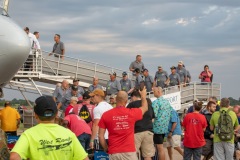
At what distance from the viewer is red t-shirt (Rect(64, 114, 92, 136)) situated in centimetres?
1171

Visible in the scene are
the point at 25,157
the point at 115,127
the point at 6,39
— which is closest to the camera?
the point at 25,157

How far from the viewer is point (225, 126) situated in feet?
41.3

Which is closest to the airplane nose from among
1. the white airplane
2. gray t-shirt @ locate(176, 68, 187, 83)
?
the white airplane

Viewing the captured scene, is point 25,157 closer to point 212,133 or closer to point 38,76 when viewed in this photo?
point 212,133

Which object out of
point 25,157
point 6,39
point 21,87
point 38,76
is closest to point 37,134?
point 25,157

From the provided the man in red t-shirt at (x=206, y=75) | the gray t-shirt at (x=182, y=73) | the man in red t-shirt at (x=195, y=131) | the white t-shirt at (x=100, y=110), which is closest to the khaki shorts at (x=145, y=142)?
the white t-shirt at (x=100, y=110)

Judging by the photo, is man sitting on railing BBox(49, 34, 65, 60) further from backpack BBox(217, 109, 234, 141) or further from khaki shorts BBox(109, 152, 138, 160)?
khaki shorts BBox(109, 152, 138, 160)

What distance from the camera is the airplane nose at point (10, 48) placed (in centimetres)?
1247

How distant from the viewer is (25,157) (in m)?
5.02

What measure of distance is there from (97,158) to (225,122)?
11.7 feet

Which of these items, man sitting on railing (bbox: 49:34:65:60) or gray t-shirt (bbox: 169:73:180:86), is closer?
man sitting on railing (bbox: 49:34:65:60)

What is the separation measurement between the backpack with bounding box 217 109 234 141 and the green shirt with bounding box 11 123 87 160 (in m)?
7.92

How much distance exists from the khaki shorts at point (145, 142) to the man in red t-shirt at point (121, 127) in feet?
8.84

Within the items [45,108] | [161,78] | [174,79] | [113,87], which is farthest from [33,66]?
[45,108]
